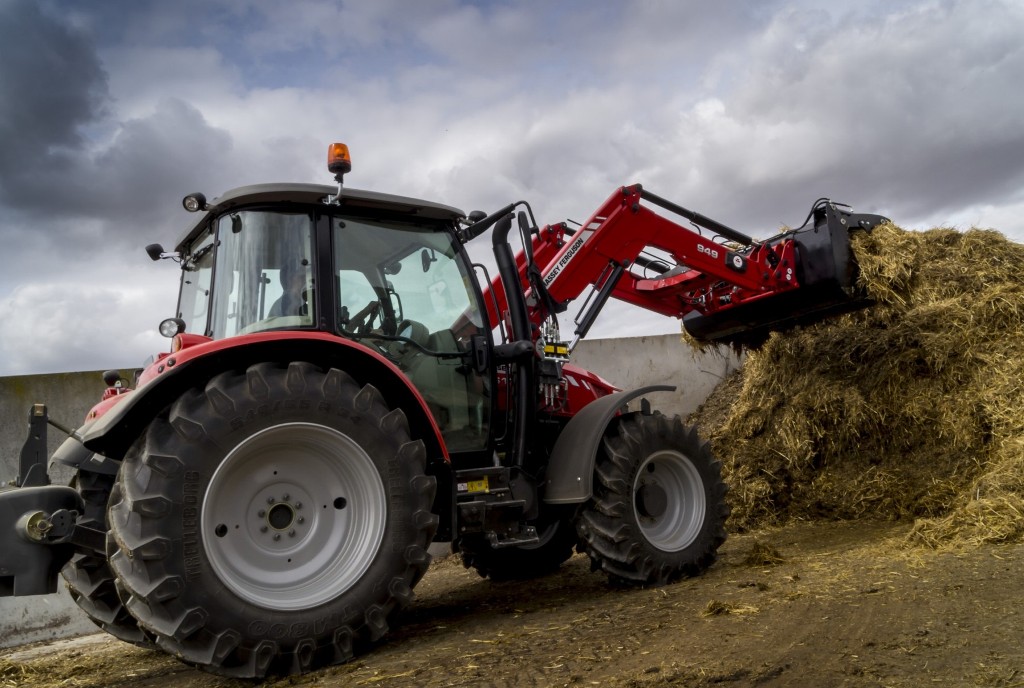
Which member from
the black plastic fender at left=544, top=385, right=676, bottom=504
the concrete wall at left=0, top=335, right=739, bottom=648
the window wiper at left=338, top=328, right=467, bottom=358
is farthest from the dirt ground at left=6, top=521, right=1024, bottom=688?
the window wiper at left=338, top=328, right=467, bottom=358

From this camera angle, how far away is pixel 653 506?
5.31 m

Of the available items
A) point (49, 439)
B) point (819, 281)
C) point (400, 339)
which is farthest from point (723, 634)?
point (49, 439)

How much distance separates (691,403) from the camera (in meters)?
9.41

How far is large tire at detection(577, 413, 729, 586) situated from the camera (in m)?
4.94

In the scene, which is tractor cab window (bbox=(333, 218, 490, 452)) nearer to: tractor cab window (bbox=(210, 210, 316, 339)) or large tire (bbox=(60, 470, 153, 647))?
tractor cab window (bbox=(210, 210, 316, 339))

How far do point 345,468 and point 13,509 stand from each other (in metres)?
1.39

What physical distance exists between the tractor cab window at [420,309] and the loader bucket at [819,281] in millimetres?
2819

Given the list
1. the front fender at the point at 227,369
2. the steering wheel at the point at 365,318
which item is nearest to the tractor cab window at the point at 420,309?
the steering wheel at the point at 365,318

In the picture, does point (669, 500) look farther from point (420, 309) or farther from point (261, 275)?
point (261, 275)

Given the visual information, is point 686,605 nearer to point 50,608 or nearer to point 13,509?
point 13,509

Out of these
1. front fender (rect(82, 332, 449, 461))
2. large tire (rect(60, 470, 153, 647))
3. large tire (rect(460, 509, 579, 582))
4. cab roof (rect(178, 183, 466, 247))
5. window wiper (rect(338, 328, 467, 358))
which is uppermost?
cab roof (rect(178, 183, 466, 247))

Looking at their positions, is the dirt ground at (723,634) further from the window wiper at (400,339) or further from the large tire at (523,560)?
the window wiper at (400,339)

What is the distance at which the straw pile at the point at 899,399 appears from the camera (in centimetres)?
625

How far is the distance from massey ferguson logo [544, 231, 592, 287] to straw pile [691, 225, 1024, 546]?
2.24 metres
